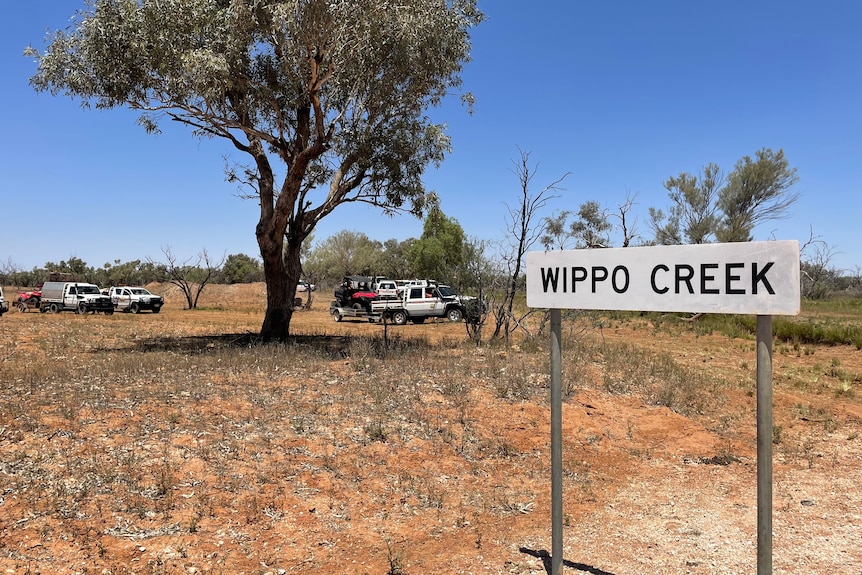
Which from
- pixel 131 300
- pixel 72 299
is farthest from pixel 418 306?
pixel 72 299

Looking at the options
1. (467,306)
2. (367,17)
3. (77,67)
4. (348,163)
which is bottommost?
Result: (467,306)

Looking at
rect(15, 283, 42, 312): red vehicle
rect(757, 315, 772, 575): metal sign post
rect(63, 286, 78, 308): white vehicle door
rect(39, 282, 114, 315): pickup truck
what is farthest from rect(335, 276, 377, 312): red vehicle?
rect(757, 315, 772, 575): metal sign post

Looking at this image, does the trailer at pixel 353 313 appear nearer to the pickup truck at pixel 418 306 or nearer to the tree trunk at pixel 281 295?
the pickup truck at pixel 418 306

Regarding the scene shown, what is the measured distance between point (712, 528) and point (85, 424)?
660 centimetres

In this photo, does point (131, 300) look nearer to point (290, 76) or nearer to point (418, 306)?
point (418, 306)

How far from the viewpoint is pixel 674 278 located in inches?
122

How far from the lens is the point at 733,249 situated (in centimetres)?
289

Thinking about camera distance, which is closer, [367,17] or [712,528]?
[712,528]

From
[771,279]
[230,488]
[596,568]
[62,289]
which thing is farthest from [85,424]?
[62,289]

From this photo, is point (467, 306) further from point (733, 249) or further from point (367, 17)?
point (733, 249)

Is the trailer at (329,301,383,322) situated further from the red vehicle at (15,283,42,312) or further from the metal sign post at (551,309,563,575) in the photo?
the metal sign post at (551,309,563,575)

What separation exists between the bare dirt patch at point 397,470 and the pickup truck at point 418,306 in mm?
14836

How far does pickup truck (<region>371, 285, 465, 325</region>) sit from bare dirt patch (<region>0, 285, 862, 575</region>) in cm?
1484

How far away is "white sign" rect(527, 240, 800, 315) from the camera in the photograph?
271cm
